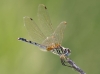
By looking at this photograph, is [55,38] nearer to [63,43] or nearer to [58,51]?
[58,51]

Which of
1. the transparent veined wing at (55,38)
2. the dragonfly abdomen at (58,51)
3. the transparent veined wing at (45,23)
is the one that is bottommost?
the dragonfly abdomen at (58,51)

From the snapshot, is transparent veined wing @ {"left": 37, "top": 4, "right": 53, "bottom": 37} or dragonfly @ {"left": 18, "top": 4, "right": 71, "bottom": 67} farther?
transparent veined wing @ {"left": 37, "top": 4, "right": 53, "bottom": 37}

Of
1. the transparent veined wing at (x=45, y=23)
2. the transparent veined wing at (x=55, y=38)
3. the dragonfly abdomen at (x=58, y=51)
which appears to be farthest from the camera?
the transparent veined wing at (x=45, y=23)

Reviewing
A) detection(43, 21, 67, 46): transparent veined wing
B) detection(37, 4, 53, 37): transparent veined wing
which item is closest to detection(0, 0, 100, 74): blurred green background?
detection(37, 4, 53, 37): transparent veined wing

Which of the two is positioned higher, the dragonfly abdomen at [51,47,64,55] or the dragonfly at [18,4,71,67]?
the dragonfly at [18,4,71,67]

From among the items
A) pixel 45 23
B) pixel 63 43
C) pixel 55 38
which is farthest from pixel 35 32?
pixel 63 43

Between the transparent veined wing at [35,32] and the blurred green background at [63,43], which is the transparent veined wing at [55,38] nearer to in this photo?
the transparent veined wing at [35,32]

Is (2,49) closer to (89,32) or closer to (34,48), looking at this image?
(34,48)

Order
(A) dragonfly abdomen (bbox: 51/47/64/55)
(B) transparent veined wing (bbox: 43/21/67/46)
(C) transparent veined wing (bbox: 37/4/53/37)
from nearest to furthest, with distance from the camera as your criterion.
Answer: (A) dragonfly abdomen (bbox: 51/47/64/55)
(B) transparent veined wing (bbox: 43/21/67/46)
(C) transparent veined wing (bbox: 37/4/53/37)

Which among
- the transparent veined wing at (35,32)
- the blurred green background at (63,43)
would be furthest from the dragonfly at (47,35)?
the blurred green background at (63,43)

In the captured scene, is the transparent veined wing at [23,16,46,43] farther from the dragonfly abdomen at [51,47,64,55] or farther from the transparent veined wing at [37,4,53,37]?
the dragonfly abdomen at [51,47,64,55]
